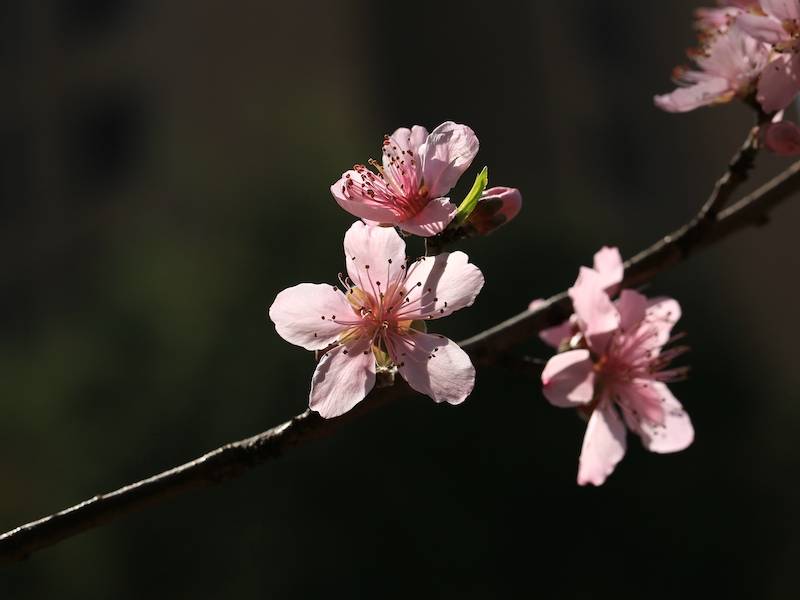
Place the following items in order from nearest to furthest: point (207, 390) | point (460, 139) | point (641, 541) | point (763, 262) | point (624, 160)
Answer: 1. point (460, 139)
2. point (641, 541)
3. point (207, 390)
4. point (763, 262)
5. point (624, 160)

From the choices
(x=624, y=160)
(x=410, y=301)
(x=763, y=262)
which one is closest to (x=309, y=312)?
(x=410, y=301)

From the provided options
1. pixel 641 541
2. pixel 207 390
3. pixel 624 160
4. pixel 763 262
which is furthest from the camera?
pixel 624 160

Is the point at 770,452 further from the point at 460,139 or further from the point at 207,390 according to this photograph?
the point at 460,139

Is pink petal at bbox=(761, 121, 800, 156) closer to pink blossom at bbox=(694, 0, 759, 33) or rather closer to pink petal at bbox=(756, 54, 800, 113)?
pink petal at bbox=(756, 54, 800, 113)

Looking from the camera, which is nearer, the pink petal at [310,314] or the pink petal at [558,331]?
the pink petal at [310,314]

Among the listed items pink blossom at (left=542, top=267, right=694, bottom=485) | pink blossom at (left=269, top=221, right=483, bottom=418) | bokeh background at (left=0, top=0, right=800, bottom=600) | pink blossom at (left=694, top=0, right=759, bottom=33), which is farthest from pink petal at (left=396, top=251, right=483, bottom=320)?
bokeh background at (left=0, top=0, right=800, bottom=600)

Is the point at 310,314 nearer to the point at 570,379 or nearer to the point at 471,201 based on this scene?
the point at 471,201

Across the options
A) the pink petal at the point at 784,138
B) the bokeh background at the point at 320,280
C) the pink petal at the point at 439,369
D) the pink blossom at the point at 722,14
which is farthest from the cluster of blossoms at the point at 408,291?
the bokeh background at the point at 320,280

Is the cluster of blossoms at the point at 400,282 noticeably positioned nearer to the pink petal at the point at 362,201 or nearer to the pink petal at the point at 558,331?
the pink petal at the point at 362,201
